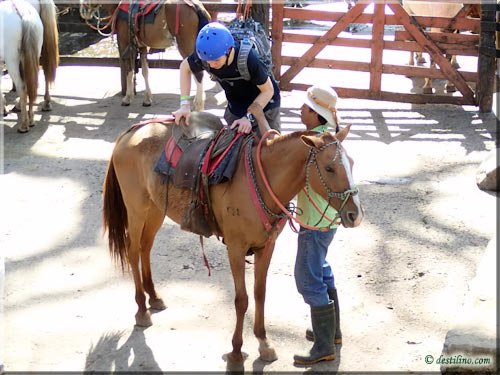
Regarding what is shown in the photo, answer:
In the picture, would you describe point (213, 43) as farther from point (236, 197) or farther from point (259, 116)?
point (236, 197)

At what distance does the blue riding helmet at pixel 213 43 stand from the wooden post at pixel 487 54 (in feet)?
21.0

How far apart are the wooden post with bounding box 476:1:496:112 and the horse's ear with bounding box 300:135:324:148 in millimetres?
6733

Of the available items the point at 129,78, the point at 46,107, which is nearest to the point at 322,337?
the point at 129,78

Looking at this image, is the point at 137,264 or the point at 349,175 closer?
the point at 349,175

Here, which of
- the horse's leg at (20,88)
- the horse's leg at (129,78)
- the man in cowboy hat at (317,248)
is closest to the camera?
the man in cowboy hat at (317,248)

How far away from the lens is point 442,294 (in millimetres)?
5480

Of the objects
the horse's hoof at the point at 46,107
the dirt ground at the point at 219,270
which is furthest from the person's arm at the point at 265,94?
the horse's hoof at the point at 46,107

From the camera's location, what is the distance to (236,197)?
14.5 feet

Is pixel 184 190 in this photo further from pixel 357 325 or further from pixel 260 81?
pixel 357 325

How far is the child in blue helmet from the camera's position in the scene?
14.9ft

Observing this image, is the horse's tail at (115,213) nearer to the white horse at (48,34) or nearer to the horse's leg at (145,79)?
the horse's leg at (145,79)

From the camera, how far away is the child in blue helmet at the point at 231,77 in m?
4.54

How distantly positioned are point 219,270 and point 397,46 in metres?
5.66

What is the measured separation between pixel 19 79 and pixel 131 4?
79.0 inches
